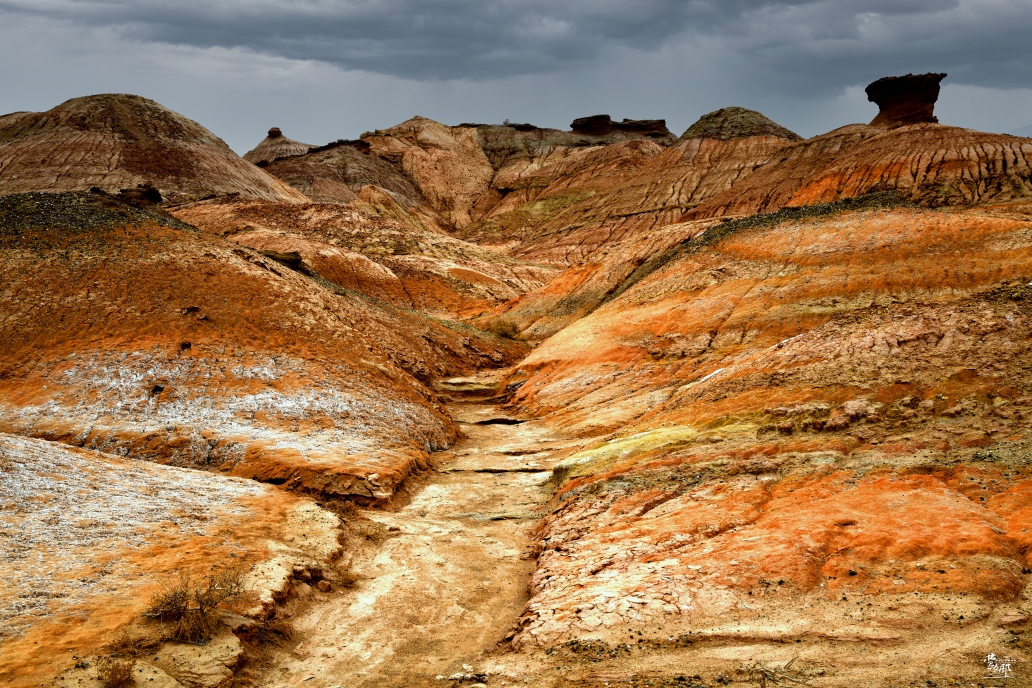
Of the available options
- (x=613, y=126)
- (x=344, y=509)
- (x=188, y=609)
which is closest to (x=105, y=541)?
(x=188, y=609)

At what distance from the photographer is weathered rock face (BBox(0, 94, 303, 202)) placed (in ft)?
Result: 209

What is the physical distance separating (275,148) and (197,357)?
104 m

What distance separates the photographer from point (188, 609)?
948cm

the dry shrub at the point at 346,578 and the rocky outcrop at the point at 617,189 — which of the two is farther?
the rocky outcrop at the point at 617,189

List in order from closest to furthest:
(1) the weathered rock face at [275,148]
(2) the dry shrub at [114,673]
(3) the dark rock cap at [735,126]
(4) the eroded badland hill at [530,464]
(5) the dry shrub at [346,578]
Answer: (2) the dry shrub at [114,673], (4) the eroded badland hill at [530,464], (5) the dry shrub at [346,578], (3) the dark rock cap at [735,126], (1) the weathered rock face at [275,148]

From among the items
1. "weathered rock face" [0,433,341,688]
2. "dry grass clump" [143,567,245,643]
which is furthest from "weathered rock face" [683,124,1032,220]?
"dry grass clump" [143,567,245,643]

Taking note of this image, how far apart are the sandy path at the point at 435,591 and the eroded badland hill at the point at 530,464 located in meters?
0.06

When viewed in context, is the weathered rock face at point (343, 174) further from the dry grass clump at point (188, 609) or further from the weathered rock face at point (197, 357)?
the dry grass clump at point (188, 609)

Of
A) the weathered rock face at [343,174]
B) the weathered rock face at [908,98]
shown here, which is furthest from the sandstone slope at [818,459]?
the weathered rock face at [343,174]

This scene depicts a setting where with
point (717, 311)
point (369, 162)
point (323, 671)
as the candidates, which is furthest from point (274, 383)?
point (369, 162)

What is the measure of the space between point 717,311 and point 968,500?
47.4 ft

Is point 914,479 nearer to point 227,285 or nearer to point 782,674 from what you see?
point 782,674

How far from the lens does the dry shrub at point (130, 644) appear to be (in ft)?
28.4

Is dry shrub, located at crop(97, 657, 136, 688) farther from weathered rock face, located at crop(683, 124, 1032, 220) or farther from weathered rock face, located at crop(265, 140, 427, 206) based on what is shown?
weathered rock face, located at crop(265, 140, 427, 206)
